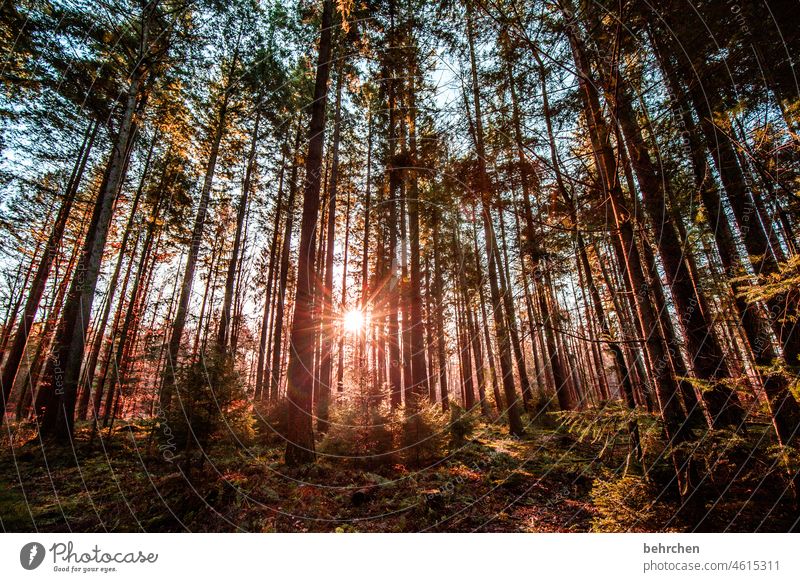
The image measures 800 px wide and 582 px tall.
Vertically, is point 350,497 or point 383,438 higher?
point 383,438

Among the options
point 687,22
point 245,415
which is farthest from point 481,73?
point 245,415

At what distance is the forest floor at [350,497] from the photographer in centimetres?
332

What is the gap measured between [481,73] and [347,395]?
8019mm

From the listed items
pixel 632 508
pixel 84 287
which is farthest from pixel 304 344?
pixel 632 508

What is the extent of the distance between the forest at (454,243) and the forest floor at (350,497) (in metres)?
0.05

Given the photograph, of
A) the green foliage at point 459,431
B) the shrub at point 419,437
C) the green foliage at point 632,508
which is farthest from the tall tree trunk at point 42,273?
the green foliage at point 632,508

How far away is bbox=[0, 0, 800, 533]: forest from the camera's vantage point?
307 cm

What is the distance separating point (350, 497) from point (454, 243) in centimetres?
1159

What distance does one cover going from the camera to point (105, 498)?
530 centimetres

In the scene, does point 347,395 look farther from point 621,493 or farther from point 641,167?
point 641,167

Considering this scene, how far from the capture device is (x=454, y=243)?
14.5 m

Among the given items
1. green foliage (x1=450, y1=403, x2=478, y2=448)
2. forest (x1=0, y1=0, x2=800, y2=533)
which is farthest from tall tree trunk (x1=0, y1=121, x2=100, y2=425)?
green foliage (x1=450, y1=403, x2=478, y2=448)

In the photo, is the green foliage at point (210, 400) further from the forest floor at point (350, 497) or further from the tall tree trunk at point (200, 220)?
the tall tree trunk at point (200, 220)

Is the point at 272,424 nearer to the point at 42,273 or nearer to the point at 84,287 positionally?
the point at 84,287
